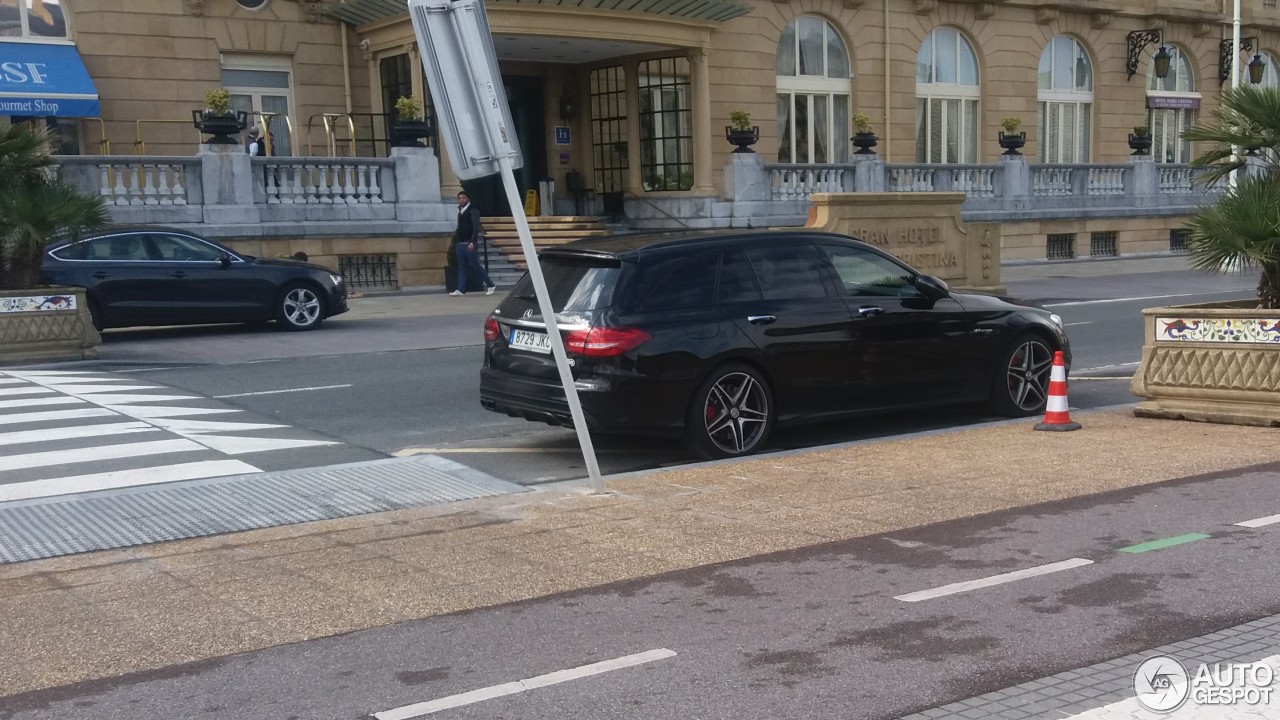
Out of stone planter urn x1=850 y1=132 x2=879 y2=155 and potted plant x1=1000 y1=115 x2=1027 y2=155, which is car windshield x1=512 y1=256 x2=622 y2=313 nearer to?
stone planter urn x1=850 y1=132 x2=879 y2=155

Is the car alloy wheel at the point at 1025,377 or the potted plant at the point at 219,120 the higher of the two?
the potted plant at the point at 219,120

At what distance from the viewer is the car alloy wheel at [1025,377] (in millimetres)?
11398

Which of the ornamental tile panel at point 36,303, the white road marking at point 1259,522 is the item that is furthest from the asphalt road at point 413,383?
the white road marking at point 1259,522

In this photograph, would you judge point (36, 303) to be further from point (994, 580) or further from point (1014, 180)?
point (1014, 180)

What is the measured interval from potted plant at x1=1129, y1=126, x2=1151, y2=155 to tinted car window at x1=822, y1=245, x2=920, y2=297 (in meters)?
28.4

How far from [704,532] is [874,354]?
3.58m

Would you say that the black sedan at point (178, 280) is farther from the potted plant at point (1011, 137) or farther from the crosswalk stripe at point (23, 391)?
the potted plant at point (1011, 137)

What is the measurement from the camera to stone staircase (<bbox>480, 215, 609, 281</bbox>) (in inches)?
1061

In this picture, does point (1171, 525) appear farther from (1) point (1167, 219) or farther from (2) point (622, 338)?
(1) point (1167, 219)

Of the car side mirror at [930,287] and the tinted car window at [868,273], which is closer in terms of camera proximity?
the tinted car window at [868,273]

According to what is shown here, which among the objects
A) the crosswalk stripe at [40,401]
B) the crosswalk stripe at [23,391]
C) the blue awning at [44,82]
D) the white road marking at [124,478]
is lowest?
the white road marking at [124,478]

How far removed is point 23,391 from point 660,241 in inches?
288

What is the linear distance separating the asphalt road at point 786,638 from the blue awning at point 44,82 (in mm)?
21315
